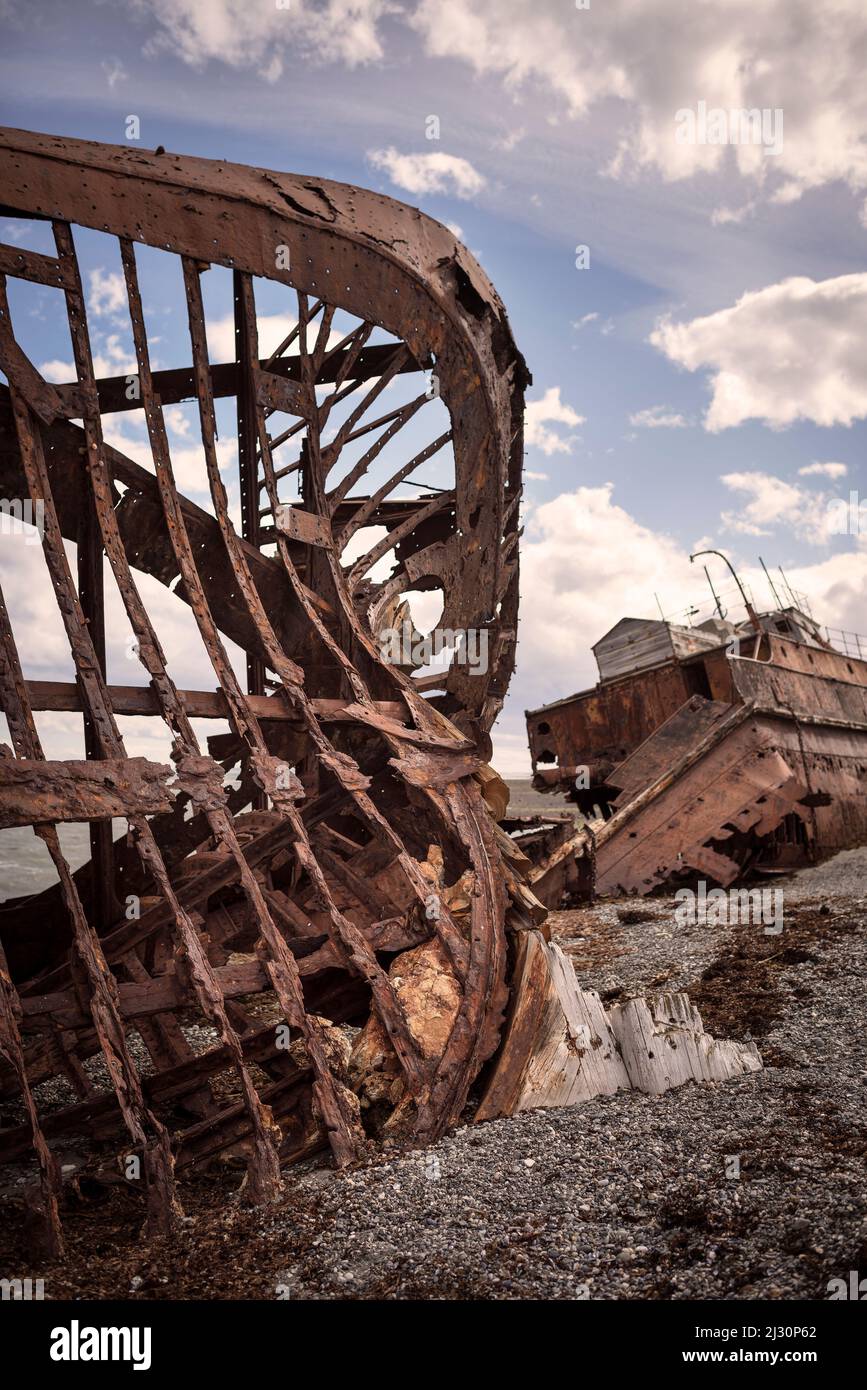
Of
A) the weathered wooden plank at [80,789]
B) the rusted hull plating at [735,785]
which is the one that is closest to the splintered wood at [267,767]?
the weathered wooden plank at [80,789]

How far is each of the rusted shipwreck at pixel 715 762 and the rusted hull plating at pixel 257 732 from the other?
3.49 meters

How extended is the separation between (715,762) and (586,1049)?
6.47 m

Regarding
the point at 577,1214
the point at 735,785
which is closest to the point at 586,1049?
the point at 577,1214

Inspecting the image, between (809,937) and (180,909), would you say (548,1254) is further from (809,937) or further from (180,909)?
(809,937)

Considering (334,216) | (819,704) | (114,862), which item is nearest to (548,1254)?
(114,862)

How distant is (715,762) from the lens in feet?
32.4

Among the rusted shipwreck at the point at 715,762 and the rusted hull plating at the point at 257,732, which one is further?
the rusted shipwreck at the point at 715,762

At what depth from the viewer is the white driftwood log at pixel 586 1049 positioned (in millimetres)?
3850

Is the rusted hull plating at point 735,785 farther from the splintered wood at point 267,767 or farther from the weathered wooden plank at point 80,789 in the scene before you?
the weathered wooden plank at point 80,789

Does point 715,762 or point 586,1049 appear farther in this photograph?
point 715,762

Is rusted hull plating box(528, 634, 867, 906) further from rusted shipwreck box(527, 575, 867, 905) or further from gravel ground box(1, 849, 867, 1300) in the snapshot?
gravel ground box(1, 849, 867, 1300)

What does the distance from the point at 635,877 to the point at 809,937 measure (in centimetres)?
287

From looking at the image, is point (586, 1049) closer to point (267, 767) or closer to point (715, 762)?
point (267, 767)

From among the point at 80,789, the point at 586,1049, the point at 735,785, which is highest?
the point at 735,785
